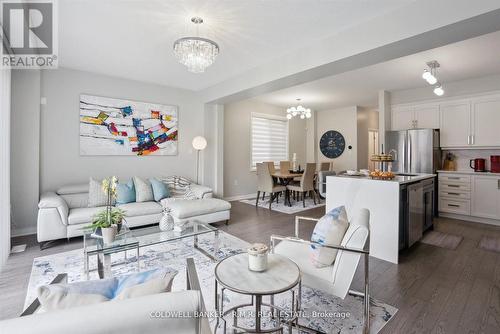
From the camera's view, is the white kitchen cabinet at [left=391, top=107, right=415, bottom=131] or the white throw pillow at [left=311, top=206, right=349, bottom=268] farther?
the white kitchen cabinet at [left=391, top=107, right=415, bottom=131]

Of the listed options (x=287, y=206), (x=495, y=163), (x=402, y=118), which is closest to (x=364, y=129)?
(x=402, y=118)

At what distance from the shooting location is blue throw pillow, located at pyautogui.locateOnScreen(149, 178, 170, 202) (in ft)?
13.9

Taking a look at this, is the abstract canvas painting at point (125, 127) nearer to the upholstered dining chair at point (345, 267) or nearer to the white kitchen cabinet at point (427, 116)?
the upholstered dining chair at point (345, 267)

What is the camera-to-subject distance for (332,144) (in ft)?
26.3

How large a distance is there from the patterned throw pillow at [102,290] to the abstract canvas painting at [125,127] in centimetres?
405

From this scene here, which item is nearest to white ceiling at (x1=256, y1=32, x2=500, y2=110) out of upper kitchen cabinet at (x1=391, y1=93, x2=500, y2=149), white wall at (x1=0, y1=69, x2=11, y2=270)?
upper kitchen cabinet at (x1=391, y1=93, x2=500, y2=149)

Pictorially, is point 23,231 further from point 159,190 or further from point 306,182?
point 306,182

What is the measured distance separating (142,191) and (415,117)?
581 centimetres

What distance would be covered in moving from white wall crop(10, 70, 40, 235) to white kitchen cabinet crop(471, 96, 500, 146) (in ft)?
24.8

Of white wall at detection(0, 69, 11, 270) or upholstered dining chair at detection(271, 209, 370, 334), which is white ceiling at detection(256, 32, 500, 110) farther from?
white wall at detection(0, 69, 11, 270)

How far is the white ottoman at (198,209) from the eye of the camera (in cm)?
372

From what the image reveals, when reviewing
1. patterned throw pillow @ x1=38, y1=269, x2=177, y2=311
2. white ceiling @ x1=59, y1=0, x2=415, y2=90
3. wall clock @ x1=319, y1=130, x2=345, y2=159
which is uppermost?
white ceiling @ x1=59, y1=0, x2=415, y2=90

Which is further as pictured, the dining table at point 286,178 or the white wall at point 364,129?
the white wall at point 364,129

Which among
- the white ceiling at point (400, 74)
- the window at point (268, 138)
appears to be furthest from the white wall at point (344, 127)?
→ the window at point (268, 138)
